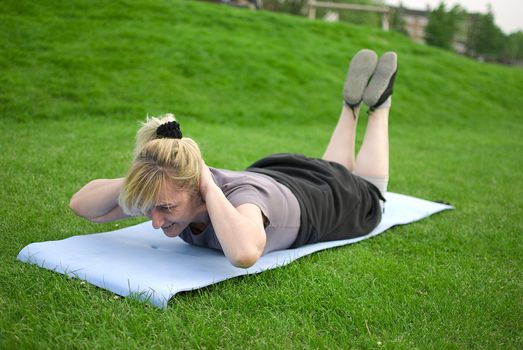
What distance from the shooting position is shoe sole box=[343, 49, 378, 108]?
4793mm

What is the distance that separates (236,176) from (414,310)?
52.2 inches

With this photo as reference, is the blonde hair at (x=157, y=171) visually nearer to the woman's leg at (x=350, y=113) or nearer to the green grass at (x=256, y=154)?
the green grass at (x=256, y=154)

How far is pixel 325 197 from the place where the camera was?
12.1 ft

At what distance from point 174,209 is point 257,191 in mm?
537

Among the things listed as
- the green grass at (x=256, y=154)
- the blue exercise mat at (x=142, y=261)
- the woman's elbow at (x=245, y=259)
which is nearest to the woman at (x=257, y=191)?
the woman's elbow at (x=245, y=259)

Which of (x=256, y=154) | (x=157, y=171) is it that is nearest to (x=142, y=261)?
(x=157, y=171)

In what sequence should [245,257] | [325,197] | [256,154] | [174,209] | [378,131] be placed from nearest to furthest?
[245,257] → [174,209] → [325,197] → [378,131] → [256,154]

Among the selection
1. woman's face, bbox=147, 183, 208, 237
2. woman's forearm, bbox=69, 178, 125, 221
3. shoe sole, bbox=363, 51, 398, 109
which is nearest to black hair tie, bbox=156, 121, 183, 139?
woman's face, bbox=147, 183, 208, 237

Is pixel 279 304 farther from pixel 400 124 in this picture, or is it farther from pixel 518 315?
pixel 400 124

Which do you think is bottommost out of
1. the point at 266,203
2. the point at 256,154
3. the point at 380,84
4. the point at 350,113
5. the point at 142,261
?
the point at 256,154

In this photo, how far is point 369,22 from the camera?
50.9 meters

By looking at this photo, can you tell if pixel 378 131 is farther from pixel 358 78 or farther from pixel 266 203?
pixel 266 203

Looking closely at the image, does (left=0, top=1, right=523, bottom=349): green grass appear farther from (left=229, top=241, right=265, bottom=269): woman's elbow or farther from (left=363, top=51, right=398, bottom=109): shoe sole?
(left=363, top=51, right=398, bottom=109): shoe sole

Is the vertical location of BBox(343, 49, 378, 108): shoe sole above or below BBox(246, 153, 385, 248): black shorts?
above
